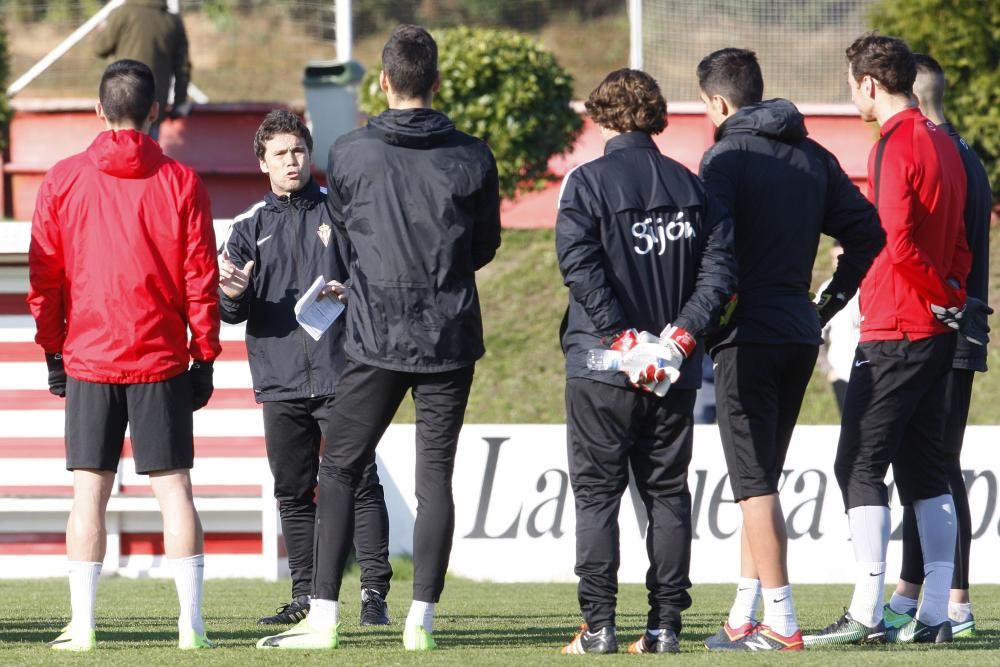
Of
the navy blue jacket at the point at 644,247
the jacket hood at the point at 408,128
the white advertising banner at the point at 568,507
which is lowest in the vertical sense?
the white advertising banner at the point at 568,507

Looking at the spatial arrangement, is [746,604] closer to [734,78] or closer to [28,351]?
[734,78]

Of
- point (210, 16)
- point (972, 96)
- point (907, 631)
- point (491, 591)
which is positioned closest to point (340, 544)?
point (907, 631)

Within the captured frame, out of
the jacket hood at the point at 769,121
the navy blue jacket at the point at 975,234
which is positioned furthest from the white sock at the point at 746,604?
the jacket hood at the point at 769,121

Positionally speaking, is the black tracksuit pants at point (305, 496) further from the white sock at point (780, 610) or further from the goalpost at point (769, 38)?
the goalpost at point (769, 38)

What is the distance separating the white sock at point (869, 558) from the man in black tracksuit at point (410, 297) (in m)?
1.43

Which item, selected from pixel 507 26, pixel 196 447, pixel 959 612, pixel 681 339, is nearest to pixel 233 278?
pixel 681 339

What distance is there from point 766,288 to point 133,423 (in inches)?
82.6

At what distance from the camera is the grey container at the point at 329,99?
512 inches

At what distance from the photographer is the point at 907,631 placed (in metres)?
5.32

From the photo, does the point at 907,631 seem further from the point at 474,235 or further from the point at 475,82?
the point at 475,82

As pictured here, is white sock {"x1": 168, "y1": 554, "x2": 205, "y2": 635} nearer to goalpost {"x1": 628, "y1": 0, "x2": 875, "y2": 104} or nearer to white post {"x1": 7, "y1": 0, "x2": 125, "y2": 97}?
white post {"x1": 7, "y1": 0, "x2": 125, "y2": 97}

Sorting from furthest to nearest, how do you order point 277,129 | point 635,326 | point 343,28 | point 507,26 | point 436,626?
point 507,26, point 343,28, point 277,129, point 436,626, point 635,326

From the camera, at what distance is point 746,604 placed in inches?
199

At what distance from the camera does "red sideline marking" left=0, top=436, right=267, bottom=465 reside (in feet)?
29.7
